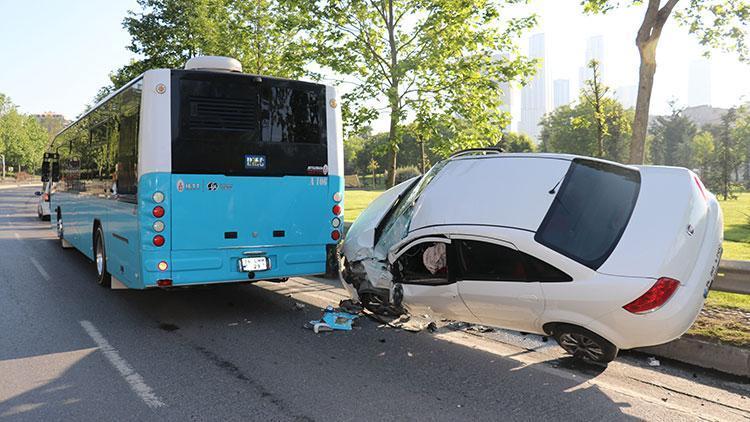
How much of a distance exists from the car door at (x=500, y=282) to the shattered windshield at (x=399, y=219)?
1334 mm

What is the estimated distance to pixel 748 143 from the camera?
52688 millimetres

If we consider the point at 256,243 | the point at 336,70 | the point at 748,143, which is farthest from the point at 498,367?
the point at 748,143

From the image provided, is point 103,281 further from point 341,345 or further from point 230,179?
point 341,345

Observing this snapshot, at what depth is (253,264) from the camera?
6.68 m

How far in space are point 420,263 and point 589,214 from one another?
191 centimetres

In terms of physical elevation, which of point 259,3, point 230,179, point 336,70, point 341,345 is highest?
point 259,3

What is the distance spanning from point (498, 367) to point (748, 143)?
59671mm

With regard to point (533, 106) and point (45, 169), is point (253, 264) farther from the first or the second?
point (533, 106)

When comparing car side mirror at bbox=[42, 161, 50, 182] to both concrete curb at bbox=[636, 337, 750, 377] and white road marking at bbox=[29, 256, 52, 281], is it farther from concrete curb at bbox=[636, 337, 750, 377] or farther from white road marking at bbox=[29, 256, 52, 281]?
concrete curb at bbox=[636, 337, 750, 377]

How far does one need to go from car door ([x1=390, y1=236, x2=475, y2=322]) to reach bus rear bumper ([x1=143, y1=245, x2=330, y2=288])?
164cm

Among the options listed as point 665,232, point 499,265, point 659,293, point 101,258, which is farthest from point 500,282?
point 101,258

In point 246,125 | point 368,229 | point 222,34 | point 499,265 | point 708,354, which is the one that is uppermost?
point 222,34

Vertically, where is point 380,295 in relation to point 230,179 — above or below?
below

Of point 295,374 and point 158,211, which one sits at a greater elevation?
point 158,211
